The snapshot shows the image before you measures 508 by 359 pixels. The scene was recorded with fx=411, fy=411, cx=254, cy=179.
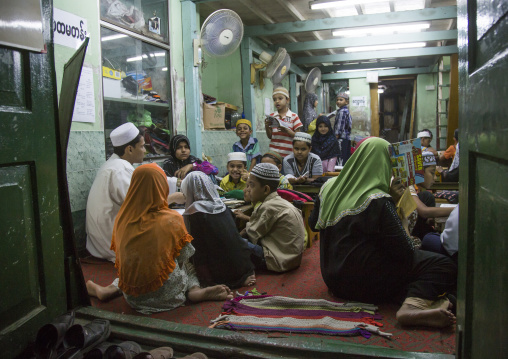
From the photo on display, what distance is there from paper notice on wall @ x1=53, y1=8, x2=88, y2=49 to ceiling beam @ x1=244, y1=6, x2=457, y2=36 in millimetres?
4703

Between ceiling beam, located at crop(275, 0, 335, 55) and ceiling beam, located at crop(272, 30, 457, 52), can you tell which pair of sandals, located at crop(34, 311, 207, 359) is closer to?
ceiling beam, located at crop(275, 0, 335, 55)

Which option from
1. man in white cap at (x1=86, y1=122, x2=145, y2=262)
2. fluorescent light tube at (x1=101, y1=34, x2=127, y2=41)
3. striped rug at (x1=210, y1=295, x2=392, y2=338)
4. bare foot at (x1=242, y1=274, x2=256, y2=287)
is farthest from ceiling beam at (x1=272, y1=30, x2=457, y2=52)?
striped rug at (x1=210, y1=295, x2=392, y2=338)

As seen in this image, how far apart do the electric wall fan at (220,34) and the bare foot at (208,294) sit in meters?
3.85

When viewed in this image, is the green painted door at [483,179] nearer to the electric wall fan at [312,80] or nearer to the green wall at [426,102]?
the electric wall fan at [312,80]

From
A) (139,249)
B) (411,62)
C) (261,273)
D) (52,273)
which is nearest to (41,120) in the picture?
(52,273)

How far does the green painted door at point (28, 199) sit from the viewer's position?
1.77 metres

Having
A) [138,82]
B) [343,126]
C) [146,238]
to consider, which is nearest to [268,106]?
[343,126]

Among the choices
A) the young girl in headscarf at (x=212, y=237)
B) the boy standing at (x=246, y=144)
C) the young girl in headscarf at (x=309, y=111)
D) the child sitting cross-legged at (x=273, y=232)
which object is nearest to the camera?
the young girl in headscarf at (x=212, y=237)

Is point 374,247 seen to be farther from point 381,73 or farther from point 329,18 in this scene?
point 381,73

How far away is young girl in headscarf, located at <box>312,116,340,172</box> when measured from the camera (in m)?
6.68

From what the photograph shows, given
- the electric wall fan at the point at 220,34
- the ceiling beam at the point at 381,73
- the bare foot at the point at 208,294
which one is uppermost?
the ceiling beam at the point at 381,73

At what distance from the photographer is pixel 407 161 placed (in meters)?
2.81

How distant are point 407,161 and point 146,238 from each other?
1.85 metres

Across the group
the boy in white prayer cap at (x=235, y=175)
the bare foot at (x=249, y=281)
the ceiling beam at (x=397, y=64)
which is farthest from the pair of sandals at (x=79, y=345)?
the ceiling beam at (x=397, y=64)
